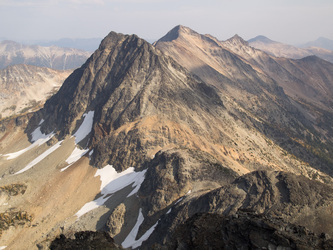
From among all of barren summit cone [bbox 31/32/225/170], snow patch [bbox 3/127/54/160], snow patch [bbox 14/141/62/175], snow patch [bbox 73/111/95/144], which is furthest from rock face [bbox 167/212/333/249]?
snow patch [bbox 3/127/54/160]

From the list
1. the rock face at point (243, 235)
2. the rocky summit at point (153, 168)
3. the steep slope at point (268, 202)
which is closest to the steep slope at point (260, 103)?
the rocky summit at point (153, 168)

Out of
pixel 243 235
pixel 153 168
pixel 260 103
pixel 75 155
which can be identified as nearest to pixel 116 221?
pixel 153 168

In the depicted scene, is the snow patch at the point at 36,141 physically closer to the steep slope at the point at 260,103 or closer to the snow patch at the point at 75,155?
the snow patch at the point at 75,155

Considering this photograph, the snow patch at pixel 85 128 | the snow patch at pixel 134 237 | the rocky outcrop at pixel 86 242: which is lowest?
the snow patch at pixel 134 237

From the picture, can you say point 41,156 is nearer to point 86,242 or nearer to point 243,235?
point 86,242

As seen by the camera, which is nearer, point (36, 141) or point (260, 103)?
point (36, 141)

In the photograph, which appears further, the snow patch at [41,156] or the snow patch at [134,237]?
the snow patch at [41,156]

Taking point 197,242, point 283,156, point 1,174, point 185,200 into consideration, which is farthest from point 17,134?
point 197,242
